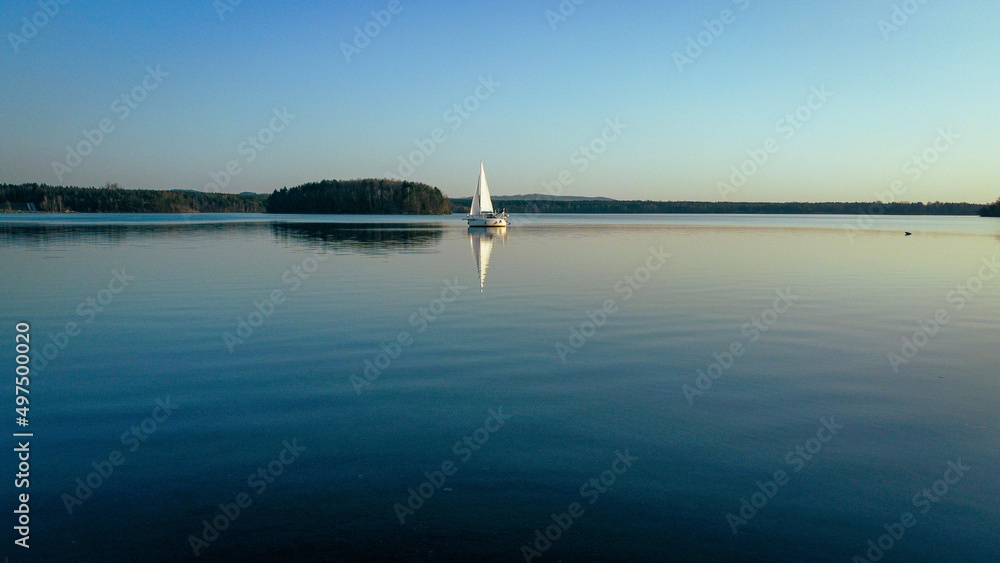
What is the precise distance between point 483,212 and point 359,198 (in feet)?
395

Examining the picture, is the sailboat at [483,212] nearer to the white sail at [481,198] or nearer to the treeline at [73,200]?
the white sail at [481,198]

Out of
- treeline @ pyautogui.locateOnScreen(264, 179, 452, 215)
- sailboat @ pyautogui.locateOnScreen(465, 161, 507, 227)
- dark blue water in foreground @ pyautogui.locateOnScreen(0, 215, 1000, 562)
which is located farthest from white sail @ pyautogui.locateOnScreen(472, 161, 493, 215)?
treeline @ pyautogui.locateOnScreen(264, 179, 452, 215)

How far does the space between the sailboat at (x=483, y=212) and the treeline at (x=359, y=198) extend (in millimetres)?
118321

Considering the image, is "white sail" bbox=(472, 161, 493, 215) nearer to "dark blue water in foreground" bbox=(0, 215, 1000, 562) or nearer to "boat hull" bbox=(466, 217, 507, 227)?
"boat hull" bbox=(466, 217, 507, 227)

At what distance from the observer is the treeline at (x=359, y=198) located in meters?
184

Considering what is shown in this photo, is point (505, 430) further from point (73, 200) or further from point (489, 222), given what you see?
point (73, 200)

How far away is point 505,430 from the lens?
7105 mm

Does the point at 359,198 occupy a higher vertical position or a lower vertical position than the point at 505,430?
higher

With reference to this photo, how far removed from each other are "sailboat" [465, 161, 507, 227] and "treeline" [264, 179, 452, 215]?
118321mm

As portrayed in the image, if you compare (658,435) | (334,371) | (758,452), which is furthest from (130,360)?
(758,452)

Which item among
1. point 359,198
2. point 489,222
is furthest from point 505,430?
point 359,198

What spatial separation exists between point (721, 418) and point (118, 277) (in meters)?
19.5

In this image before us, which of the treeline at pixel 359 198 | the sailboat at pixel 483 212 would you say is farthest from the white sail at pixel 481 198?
the treeline at pixel 359 198

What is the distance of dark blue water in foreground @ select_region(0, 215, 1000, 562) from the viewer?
16.2 feet
